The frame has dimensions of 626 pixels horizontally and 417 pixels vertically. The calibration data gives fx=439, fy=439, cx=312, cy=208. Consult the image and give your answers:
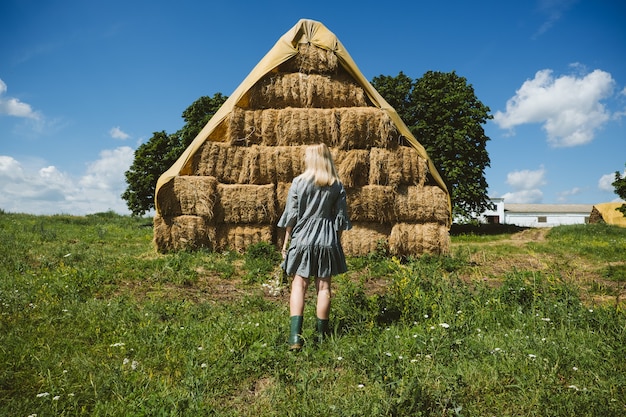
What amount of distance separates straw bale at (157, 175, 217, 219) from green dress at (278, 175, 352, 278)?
6.81 meters

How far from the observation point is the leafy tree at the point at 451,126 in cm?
2233

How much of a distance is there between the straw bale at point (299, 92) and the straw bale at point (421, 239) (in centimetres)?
362

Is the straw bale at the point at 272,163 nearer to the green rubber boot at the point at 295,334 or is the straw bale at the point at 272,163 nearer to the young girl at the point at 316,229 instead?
the young girl at the point at 316,229

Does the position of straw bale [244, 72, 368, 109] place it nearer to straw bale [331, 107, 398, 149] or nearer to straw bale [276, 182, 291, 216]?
straw bale [331, 107, 398, 149]

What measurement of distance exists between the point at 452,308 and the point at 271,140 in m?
7.66

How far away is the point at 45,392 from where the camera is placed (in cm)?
335

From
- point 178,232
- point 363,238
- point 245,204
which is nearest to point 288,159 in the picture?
point 245,204

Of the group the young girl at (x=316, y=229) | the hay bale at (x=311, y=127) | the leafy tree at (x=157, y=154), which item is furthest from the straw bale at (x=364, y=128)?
the leafy tree at (x=157, y=154)

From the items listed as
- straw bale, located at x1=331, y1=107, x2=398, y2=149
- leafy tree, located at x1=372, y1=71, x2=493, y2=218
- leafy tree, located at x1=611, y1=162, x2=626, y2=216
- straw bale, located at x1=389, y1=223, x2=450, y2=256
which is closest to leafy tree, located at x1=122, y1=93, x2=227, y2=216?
leafy tree, located at x1=372, y1=71, x2=493, y2=218

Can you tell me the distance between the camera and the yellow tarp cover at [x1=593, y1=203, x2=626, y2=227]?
101ft

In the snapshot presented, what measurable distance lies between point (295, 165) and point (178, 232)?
136 inches

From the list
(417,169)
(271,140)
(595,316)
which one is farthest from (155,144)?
A: (595,316)

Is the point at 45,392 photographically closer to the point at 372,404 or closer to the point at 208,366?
the point at 208,366

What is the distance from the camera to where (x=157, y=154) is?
23688 millimetres
